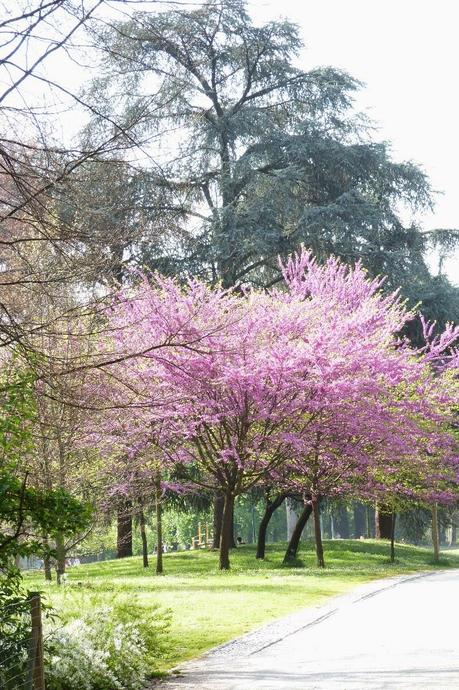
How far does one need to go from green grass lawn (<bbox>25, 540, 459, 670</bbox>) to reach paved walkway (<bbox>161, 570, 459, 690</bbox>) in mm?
644

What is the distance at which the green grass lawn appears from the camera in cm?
1227

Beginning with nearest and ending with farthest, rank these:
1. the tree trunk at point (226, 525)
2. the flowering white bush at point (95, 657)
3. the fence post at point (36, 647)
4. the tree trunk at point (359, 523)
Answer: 1. the fence post at point (36, 647)
2. the flowering white bush at point (95, 657)
3. the tree trunk at point (226, 525)
4. the tree trunk at point (359, 523)

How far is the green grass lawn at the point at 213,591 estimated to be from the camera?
40.3ft

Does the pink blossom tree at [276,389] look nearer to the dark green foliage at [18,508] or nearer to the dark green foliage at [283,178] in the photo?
the dark green foliage at [283,178]

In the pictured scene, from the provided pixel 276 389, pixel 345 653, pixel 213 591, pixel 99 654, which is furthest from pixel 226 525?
pixel 99 654

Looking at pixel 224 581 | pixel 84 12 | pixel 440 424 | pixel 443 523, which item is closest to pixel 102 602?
pixel 84 12

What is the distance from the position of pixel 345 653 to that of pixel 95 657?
2870 mm

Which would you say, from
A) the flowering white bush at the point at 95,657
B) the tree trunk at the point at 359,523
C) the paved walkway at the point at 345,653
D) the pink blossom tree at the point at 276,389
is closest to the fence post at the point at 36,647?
the flowering white bush at the point at 95,657

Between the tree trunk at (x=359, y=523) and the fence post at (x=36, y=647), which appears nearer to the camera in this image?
the fence post at (x=36, y=647)

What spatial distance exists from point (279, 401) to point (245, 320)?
6.98ft

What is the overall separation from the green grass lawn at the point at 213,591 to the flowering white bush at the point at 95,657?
0.61m

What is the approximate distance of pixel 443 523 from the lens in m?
39.2

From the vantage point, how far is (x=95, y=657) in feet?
30.4

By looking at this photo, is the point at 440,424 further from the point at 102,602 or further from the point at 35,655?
the point at 35,655
